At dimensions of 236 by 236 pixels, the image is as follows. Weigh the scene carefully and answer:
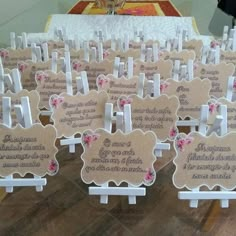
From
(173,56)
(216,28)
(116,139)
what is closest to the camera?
(116,139)

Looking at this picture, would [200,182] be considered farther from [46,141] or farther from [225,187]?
[46,141]

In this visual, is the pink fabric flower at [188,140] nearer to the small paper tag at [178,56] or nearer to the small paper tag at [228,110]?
the small paper tag at [228,110]

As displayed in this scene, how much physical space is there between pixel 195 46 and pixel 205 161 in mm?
539

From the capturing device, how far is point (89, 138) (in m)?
0.67

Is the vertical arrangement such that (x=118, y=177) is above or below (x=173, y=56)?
below

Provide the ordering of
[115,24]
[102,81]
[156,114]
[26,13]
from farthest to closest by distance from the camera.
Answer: [26,13]
[115,24]
[102,81]
[156,114]

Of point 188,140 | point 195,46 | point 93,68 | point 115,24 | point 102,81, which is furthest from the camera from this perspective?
point 115,24

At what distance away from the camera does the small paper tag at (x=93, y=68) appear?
3.17ft

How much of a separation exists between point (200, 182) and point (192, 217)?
8 centimetres

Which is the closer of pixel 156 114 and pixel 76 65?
pixel 156 114

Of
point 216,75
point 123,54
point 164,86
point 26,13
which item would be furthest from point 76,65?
point 26,13

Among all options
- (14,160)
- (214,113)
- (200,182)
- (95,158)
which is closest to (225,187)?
(200,182)

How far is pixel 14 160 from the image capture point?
705 mm

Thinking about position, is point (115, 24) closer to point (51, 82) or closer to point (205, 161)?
point (51, 82)
